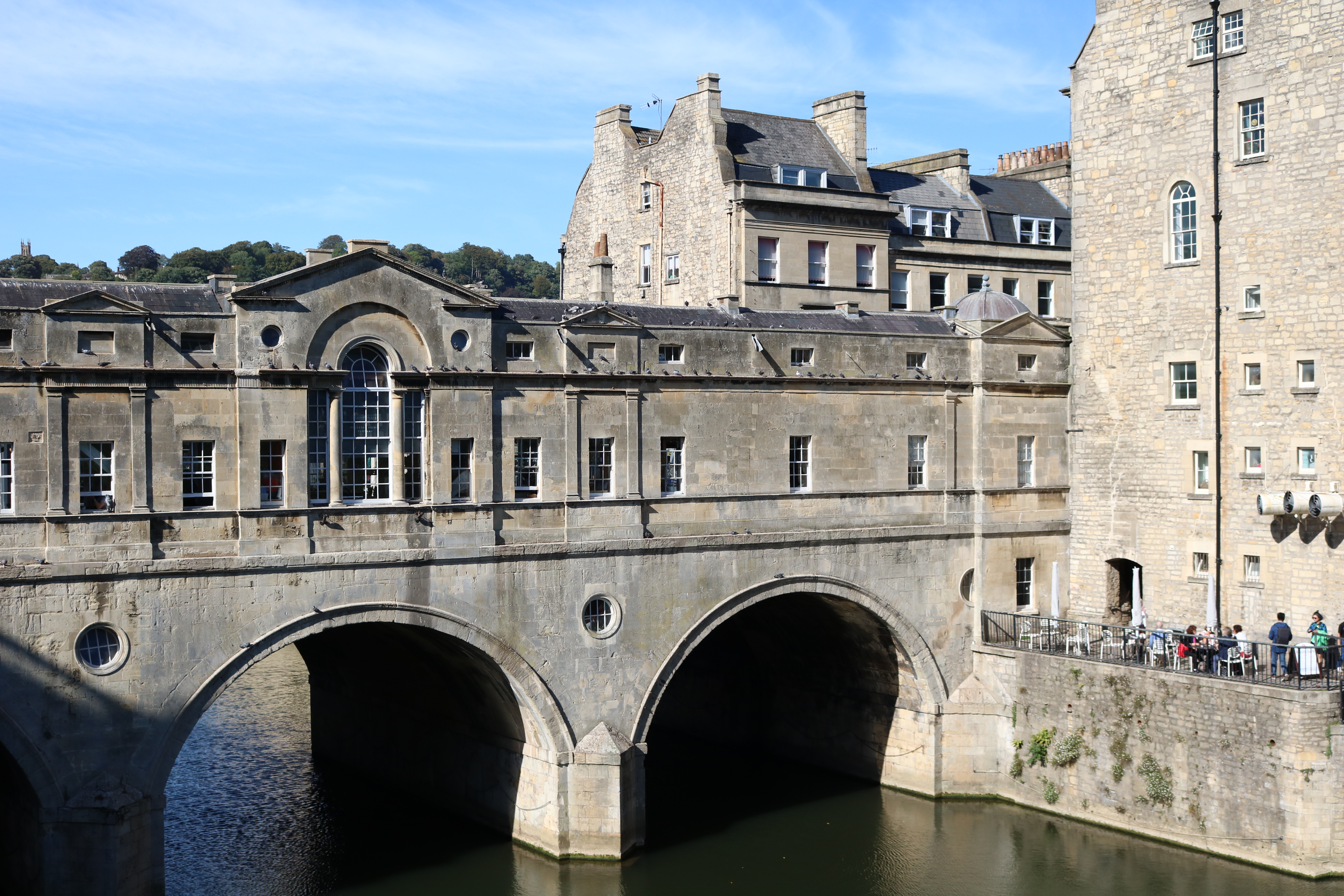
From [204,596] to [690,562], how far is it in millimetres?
10868

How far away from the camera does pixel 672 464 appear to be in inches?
1312

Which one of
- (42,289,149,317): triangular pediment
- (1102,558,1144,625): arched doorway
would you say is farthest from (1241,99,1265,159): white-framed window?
(42,289,149,317): triangular pediment

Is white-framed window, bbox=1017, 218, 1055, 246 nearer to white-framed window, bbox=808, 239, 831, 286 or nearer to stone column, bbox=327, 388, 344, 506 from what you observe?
white-framed window, bbox=808, 239, 831, 286

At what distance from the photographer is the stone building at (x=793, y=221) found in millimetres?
44969

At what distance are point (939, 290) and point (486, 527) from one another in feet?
77.2

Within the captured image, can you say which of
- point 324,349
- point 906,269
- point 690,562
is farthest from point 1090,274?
point 324,349

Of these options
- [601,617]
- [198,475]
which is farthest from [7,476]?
[601,617]

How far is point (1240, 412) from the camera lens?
3506 centimetres

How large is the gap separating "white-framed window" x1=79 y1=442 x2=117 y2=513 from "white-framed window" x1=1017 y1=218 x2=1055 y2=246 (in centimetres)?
3433

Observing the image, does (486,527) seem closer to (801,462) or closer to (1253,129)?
(801,462)

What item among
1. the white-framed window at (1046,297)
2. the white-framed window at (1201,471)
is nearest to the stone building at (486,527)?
the white-framed window at (1201,471)

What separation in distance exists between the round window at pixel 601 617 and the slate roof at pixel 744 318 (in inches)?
245

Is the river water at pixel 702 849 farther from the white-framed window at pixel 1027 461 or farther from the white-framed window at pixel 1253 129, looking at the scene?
the white-framed window at pixel 1253 129

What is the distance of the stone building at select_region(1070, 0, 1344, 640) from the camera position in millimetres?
33469
